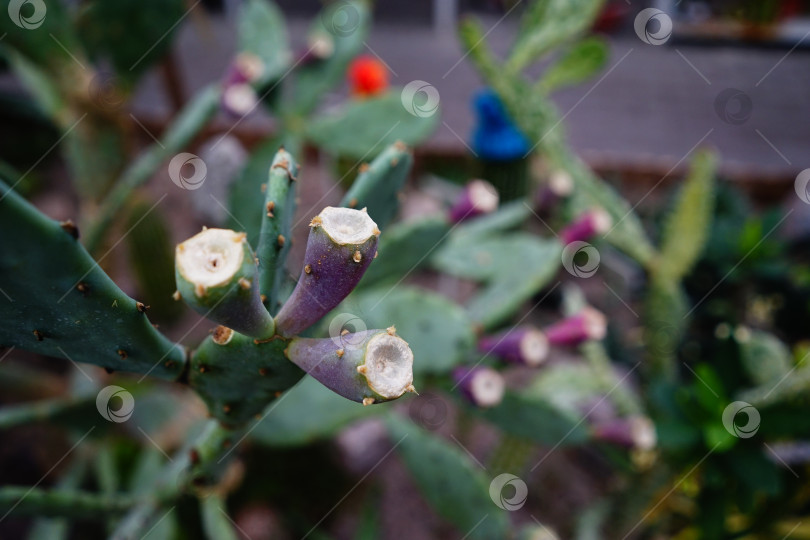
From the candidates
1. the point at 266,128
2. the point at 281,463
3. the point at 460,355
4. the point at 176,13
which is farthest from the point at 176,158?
the point at 460,355

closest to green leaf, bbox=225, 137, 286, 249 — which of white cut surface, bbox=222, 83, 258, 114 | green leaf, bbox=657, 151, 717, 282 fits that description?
white cut surface, bbox=222, 83, 258, 114

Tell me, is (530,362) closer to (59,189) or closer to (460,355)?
(460,355)

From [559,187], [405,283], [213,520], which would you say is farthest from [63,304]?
[405,283]

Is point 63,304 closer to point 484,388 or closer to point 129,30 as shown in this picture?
point 484,388

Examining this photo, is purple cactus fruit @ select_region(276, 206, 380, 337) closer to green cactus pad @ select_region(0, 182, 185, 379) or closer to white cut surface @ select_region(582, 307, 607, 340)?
green cactus pad @ select_region(0, 182, 185, 379)

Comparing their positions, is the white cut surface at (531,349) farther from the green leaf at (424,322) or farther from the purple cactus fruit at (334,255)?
the purple cactus fruit at (334,255)

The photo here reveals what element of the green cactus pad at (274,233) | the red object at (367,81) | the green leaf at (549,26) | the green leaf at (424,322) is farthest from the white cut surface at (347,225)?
the red object at (367,81)
